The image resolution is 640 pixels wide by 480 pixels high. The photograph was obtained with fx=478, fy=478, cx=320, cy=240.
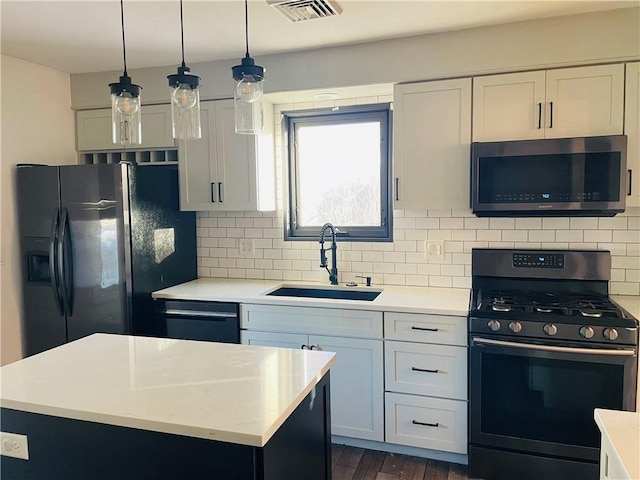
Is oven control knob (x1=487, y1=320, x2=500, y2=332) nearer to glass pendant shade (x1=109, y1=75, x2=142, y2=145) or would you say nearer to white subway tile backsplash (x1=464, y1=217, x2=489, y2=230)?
white subway tile backsplash (x1=464, y1=217, x2=489, y2=230)

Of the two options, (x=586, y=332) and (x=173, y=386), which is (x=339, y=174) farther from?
(x=173, y=386)

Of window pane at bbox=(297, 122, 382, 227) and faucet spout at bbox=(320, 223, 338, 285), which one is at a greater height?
window pane at bbox=(297, 122, 382, 227)

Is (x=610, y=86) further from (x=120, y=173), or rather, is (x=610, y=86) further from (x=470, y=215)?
(x=120, y=173)

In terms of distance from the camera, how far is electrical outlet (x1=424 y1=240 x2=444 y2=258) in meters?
3.10

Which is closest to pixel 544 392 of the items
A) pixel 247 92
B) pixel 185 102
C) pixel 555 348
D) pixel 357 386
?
pixel 555 348

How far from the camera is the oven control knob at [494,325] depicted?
93.6 inches

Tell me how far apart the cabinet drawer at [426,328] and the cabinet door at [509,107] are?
3.39ft

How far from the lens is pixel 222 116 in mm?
3219

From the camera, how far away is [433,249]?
3.12 meters

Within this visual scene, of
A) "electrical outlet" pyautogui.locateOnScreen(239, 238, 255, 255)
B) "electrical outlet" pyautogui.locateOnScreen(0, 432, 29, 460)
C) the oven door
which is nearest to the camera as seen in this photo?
"electrical outlet" pyautogui.locateOnScreen(0, 432, 29, 460)

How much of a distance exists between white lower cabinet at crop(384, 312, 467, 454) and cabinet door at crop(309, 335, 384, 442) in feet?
0.19

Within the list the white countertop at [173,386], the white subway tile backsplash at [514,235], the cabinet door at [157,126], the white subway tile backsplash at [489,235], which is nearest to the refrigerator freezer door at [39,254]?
the cabinet door at [157,126]

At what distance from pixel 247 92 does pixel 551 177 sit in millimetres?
1759

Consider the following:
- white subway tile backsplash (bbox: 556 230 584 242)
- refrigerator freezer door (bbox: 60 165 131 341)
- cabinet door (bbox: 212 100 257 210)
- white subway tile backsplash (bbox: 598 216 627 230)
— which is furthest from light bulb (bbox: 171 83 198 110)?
white subway tile backsplash (bbox: 598 216 627 230)
